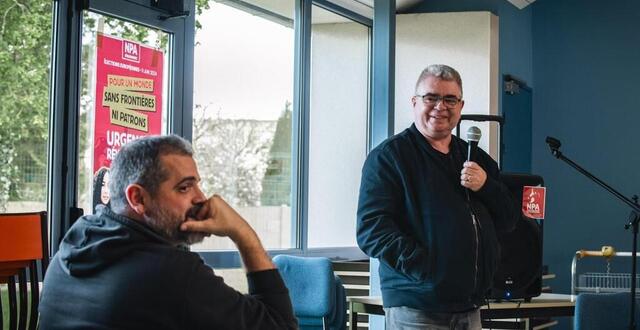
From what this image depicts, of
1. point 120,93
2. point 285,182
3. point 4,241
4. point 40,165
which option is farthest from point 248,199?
point 4,241

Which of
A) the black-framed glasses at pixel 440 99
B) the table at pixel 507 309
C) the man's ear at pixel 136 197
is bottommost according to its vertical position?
the table at pixel 507 309

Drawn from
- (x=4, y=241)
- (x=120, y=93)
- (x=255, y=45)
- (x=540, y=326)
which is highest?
(x=255, y=45)

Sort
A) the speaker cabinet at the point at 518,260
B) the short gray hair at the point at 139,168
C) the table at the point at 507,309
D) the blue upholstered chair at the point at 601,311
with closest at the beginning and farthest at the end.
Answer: the short gray hair at the point at 139,168
the blue upholstered chair at the point at 601,311
the speaker cabinet at the point at 518,260
the table at the point at 507,309

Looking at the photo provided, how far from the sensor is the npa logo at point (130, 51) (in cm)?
421

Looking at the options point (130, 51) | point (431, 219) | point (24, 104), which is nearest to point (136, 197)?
point (431, 219)

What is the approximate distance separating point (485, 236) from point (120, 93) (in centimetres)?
204

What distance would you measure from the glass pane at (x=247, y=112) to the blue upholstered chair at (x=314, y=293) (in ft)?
2.68

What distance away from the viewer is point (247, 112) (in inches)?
224

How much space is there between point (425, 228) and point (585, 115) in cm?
502

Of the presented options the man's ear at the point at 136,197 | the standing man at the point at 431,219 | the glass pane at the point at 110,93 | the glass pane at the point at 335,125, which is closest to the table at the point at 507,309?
the glass pane at the point at 110,93

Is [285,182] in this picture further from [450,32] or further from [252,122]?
[450,32]

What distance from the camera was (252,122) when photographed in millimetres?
5727

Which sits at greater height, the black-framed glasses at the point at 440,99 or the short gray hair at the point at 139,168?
the black-framed glasses at the point at 440,99

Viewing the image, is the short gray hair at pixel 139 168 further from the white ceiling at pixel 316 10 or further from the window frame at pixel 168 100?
the white ceiling at pixel 316 10
